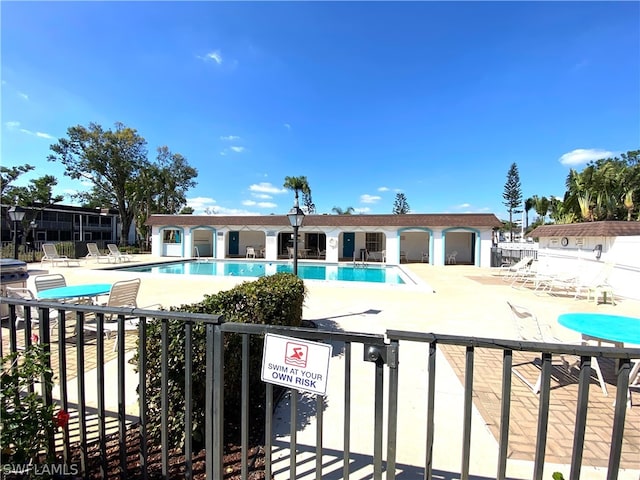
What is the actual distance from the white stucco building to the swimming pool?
221cm

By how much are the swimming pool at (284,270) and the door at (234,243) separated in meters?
4.20

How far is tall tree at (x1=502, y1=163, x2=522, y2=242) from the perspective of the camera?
163ft

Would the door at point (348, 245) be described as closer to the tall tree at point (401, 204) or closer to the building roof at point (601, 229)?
the building roof at point (601, 229)

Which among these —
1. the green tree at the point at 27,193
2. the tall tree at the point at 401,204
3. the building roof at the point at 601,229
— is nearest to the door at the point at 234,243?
the green tree at the point at 27,193

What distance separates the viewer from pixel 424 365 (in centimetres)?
410

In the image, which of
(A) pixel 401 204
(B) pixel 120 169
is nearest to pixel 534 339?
(B) pixel 120 169

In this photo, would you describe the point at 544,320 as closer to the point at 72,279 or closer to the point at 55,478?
the point at 55,478

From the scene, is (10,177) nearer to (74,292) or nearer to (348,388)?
(74,292)

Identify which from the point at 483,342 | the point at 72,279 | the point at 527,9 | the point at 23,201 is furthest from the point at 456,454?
the point at 23,201

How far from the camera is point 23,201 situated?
2897 centimetres

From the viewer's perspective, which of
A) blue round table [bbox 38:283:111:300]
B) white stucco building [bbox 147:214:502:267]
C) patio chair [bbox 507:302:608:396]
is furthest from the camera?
white stucco building [bbox 147:214:502:267]

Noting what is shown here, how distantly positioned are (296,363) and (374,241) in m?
25.0

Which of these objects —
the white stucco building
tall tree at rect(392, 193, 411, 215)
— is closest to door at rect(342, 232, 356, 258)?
the white stucco building

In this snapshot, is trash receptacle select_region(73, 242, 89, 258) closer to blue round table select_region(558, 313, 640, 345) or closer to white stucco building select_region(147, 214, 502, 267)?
A: white stucco building select_region(147, 214, 502, 267)
